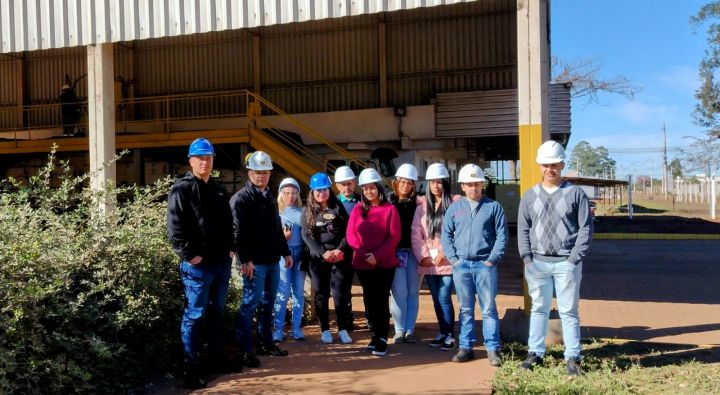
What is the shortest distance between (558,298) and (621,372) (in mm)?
800

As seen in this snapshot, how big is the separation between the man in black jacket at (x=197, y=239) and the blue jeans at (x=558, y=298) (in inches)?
96.0

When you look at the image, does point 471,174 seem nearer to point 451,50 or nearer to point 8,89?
point 451,50

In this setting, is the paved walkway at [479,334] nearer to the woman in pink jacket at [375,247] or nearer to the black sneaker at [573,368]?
the woman in pink jacket at [375,247]

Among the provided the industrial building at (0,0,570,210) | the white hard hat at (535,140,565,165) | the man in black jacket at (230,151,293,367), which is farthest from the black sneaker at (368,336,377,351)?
the industrial building at (0,0,570,210)

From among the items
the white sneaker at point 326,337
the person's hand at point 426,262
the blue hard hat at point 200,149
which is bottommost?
the white sneaker at point 326,337

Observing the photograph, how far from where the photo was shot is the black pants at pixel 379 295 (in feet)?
16.6

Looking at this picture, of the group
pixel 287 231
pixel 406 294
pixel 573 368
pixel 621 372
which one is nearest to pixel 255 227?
pixel 287 231

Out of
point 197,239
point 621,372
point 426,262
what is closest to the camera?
point 197,239

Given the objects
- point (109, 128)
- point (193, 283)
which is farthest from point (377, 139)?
point (193, 283)

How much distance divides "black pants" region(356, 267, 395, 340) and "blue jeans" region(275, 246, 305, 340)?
0.72m

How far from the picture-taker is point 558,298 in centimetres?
447

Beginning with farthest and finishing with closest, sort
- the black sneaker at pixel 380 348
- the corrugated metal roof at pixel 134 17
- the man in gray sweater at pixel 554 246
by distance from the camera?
the corrugated metal roof at pixel 134 17, the black sneaker at pixel 380 348, the man in gray sweater at pixel 554 246

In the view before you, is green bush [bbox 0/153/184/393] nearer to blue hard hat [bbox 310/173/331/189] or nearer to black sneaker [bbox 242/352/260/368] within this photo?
black sneaker [bbox 242/352/260/368]

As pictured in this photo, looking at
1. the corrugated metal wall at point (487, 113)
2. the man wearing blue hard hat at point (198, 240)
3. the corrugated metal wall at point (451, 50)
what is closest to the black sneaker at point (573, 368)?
Answer: the man wearing blue hard hat at point (198, 240)
